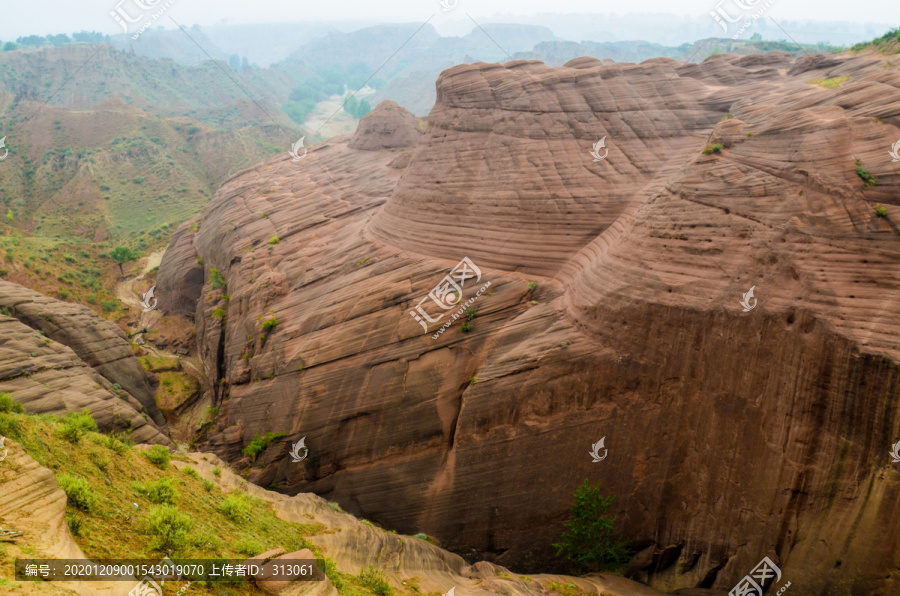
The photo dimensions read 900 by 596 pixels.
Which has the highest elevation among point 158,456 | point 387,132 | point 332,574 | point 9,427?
point 387,132

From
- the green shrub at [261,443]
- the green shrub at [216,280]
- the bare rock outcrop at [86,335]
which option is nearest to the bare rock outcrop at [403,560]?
the green shrub at [261,443]

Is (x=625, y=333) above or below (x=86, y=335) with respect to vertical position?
above

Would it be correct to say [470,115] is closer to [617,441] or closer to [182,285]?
[617,441]

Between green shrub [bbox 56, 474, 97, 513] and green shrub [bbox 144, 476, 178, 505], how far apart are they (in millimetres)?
2131

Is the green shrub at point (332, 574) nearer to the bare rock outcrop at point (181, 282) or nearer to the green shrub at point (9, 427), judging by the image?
the green shrub at point (9, 427)

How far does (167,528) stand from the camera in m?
9.82

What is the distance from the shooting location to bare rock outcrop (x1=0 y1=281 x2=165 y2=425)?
25688 millimetres

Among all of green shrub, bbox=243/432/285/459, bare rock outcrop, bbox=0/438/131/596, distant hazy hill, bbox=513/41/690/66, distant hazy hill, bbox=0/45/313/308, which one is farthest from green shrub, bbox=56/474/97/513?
distant hazy hill, bbox=513/41/690/66

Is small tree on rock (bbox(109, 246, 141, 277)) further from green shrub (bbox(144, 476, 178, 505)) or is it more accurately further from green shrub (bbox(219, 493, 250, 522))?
green shrub (bbox(144, 476, 178, 505))

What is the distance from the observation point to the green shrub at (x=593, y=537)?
15914 millimetres

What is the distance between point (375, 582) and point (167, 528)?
5.11 meters

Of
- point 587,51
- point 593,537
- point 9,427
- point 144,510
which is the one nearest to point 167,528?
point 144,510

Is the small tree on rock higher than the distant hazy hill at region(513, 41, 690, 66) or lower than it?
lower

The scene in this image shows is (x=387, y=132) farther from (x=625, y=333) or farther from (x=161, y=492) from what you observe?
(x=161, y=492)
